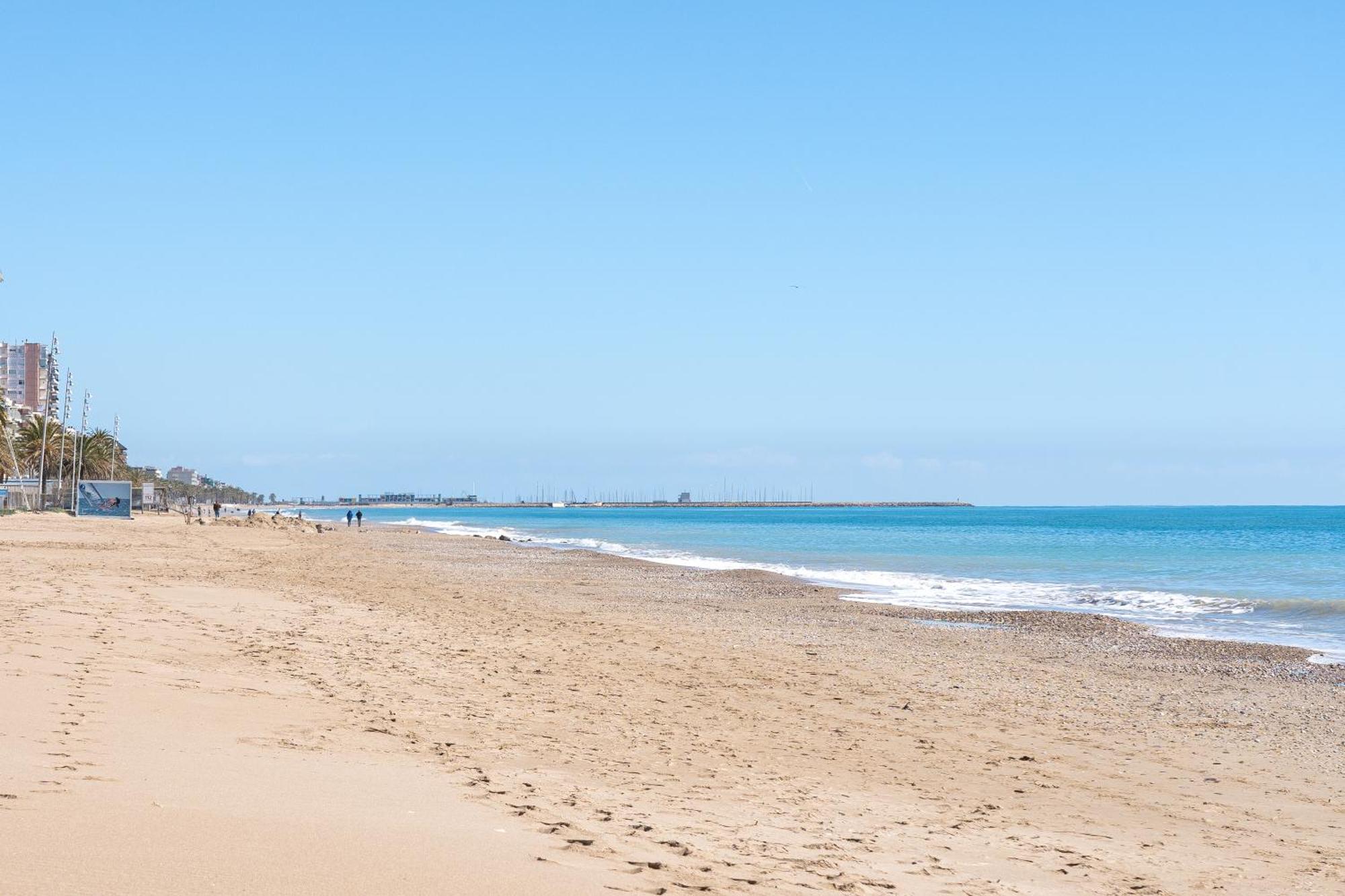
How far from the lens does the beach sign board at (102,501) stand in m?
65.2

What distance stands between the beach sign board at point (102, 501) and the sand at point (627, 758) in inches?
2085

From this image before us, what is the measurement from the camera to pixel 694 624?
20.3m

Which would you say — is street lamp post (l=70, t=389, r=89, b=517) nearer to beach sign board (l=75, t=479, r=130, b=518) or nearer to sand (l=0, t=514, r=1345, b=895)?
beach sign board (l=75, t=479, r=130, b=518)

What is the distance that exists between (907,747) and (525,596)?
16558 mm

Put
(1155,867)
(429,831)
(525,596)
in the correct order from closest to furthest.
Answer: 1. (429,831)
2. (1155,867)
3. (525,596)

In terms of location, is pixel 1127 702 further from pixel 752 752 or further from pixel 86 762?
pixel 86 762

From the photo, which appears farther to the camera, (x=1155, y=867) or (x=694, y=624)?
(x=694, y=624)

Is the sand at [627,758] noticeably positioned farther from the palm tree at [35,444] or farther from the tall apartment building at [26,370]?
the tall apartment building at [26,370]

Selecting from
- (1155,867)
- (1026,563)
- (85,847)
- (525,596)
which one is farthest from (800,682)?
(1026,563)

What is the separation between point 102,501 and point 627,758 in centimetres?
6593

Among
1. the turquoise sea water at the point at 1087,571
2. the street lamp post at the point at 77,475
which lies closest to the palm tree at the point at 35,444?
the street lamp post at the point at 77,475

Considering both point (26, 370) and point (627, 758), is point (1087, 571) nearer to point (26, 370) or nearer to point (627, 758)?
point (627, 758)

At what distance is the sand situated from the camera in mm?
5297

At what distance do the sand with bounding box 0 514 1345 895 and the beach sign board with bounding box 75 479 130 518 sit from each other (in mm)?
52955
